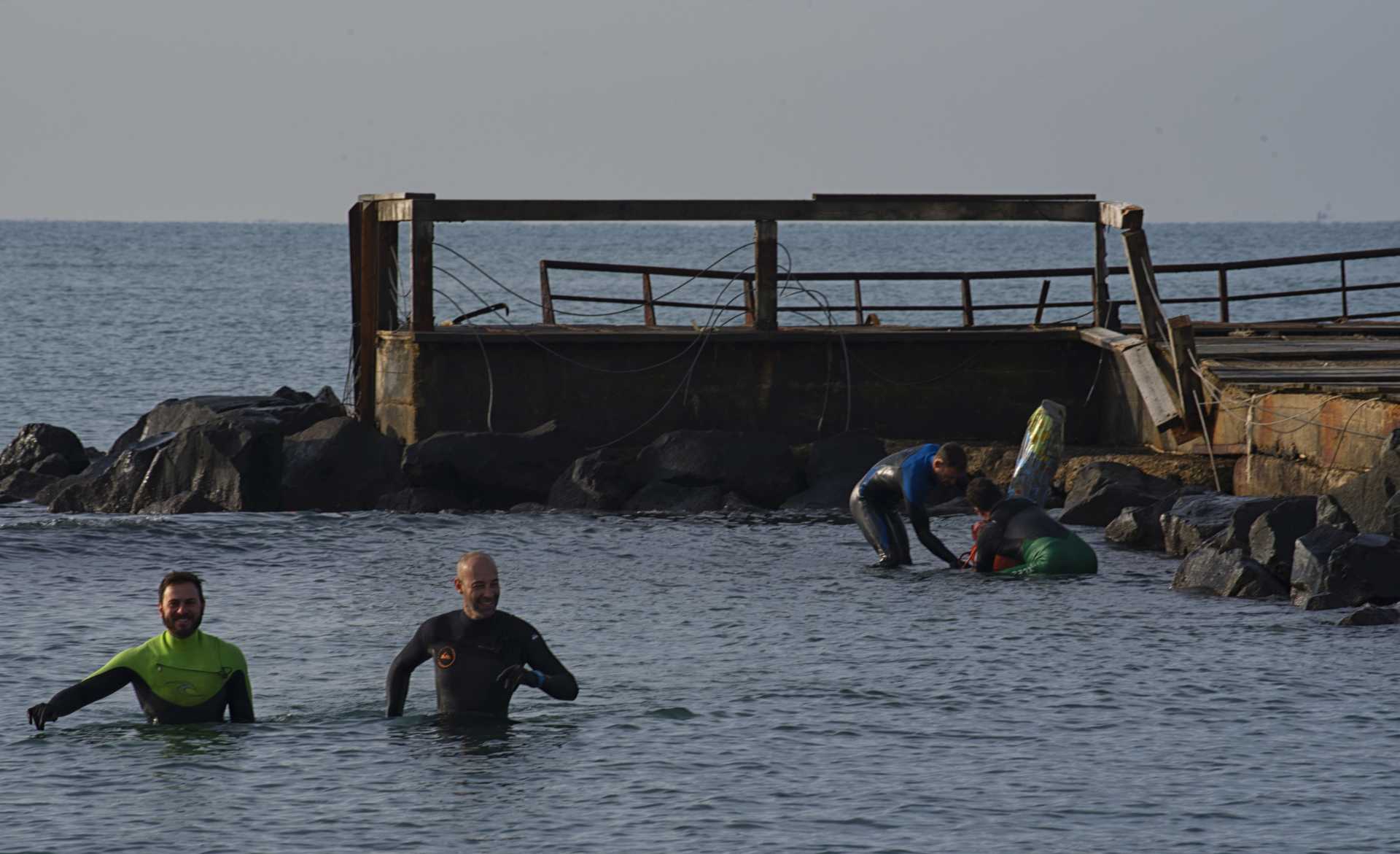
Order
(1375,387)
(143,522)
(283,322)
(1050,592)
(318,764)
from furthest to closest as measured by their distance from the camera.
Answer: (283,322)
(143,522)
(1375,387)
(1050,592)
(318,764)

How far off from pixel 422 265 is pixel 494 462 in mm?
2081

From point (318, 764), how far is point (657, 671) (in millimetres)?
2870

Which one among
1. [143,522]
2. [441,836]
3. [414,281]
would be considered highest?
[414,281]

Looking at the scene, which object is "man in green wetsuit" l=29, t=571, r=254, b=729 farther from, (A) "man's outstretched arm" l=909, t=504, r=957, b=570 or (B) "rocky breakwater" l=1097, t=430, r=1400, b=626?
(B) "rocky breakwater" l=1097, t=430, r=1400, b=626

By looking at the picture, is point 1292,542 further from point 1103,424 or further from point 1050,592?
point 1103,424

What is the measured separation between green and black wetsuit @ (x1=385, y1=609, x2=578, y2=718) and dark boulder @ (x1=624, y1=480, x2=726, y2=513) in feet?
29.0

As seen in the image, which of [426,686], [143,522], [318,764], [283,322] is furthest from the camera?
[283,322]

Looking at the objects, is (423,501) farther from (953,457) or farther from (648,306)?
(953,457)

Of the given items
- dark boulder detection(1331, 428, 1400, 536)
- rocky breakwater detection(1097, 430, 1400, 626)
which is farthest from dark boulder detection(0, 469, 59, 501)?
dark boulder detection(1331, 428, 1400, 536)

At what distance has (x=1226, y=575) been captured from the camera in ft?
49.4

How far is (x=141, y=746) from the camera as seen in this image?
10523 millimetres

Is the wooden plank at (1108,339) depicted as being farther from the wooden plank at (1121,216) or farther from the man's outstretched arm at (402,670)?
the man's outstretched arm at (402,670)

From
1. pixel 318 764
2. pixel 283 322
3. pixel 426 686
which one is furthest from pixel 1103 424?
pixel 283 322

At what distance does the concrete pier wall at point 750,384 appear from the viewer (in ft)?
65.1
